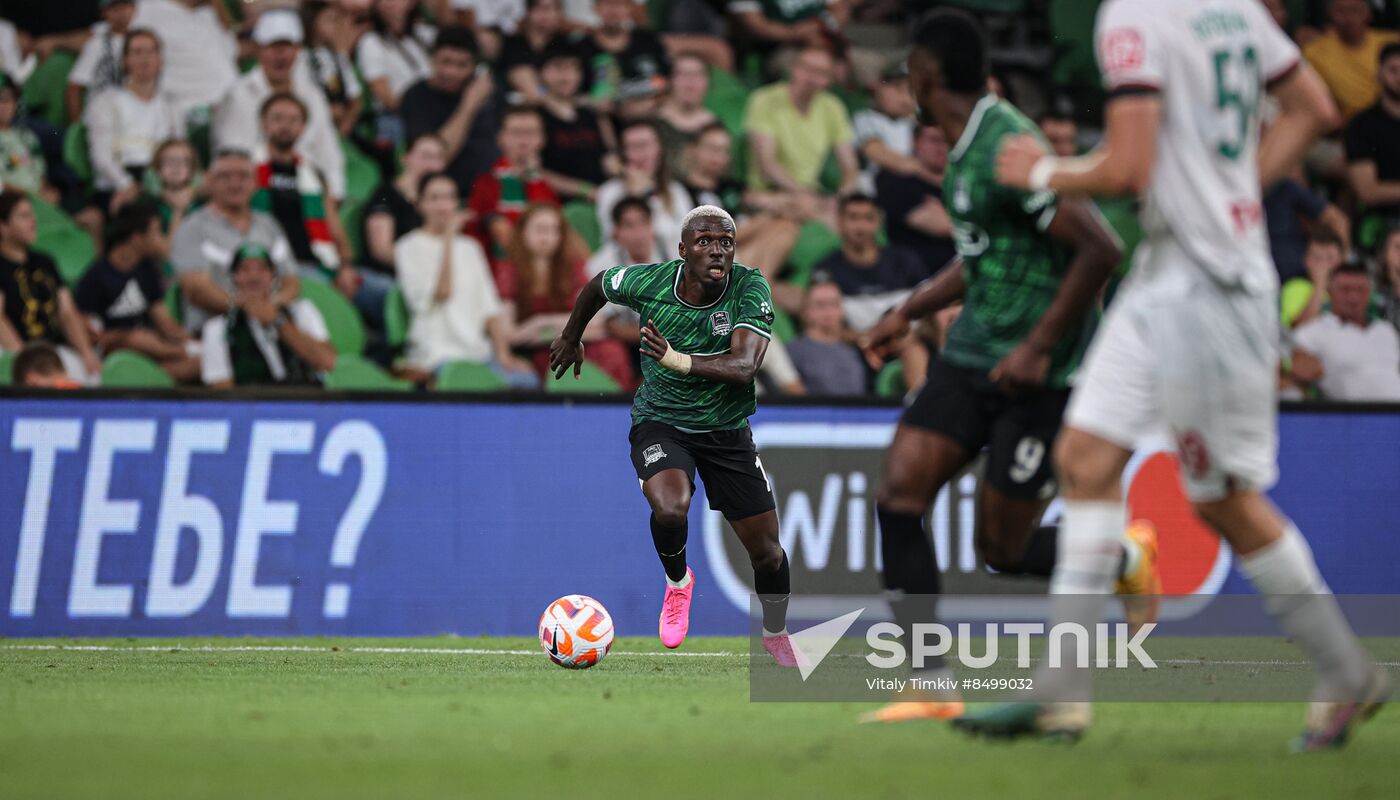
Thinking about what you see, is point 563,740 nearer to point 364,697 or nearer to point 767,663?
point 364,697

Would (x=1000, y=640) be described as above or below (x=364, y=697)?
below

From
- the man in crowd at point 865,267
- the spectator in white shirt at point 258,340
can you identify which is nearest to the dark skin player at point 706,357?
the spectator in white shirt at point 258,340

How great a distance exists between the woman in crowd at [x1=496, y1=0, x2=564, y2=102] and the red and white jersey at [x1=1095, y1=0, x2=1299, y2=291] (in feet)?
32.9

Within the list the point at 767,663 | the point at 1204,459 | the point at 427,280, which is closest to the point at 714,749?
the point at 1204,459

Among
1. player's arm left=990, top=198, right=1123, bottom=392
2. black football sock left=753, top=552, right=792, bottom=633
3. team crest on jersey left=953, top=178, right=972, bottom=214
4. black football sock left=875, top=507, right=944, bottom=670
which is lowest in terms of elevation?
black football sock left=753, top=552, right=792, bottom=633

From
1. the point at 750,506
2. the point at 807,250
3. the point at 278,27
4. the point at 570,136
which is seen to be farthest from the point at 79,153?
the point at 750,506

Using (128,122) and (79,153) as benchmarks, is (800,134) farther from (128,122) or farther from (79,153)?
(79,153)

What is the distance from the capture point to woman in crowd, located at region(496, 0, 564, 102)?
15031 millimetres

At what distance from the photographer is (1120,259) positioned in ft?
20.8

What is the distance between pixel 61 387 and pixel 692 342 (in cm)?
454

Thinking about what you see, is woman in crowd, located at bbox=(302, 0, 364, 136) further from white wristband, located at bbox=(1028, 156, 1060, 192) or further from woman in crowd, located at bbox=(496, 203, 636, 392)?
white wristband, located at bbox=(1028, 156, 1060, 192)

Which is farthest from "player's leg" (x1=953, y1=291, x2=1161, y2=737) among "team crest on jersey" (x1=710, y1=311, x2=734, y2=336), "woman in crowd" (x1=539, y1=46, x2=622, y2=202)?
"woman in crowd" (x1=539, y1=46, x2=622, y2=202)

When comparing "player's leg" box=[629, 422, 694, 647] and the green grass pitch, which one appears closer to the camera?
the green grass pitch

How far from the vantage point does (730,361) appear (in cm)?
898
